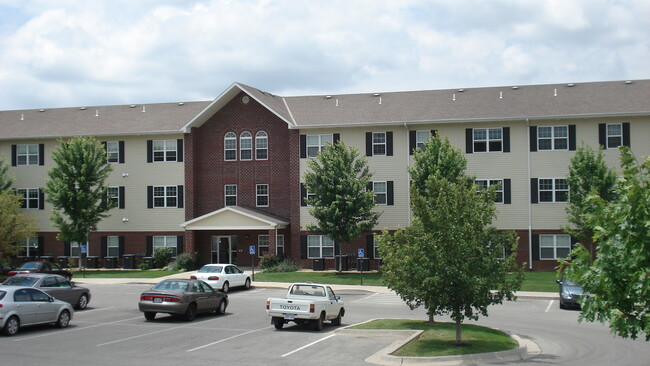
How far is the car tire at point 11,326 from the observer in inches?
786

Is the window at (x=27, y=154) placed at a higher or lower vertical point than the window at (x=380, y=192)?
higher

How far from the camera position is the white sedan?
34.2 metres

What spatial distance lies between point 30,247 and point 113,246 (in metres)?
6.12

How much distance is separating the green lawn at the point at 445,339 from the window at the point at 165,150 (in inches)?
1121

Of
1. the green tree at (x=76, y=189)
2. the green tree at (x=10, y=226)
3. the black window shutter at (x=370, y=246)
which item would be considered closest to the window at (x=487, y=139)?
the black window shutter at (x=370, y=246)

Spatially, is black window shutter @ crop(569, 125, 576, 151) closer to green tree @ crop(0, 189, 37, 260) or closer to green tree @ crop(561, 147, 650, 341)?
green tree @ crop(0, 189, 37, 260)

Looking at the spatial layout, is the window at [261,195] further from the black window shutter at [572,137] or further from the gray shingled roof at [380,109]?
the black window shutter at [572,137]

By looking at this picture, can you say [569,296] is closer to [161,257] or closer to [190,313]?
[190,313]

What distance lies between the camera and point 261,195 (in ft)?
159

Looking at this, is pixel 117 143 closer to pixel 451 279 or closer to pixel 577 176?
pixel 577 176

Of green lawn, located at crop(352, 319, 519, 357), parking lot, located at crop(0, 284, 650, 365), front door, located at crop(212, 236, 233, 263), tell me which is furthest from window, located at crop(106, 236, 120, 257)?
green lawn, located at crop(352, 319, 519, 357)

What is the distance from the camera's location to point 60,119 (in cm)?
5322

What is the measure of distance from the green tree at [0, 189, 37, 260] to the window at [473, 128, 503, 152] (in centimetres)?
2755

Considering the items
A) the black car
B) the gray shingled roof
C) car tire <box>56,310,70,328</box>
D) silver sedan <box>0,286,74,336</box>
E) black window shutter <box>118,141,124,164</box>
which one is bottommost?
the black car
